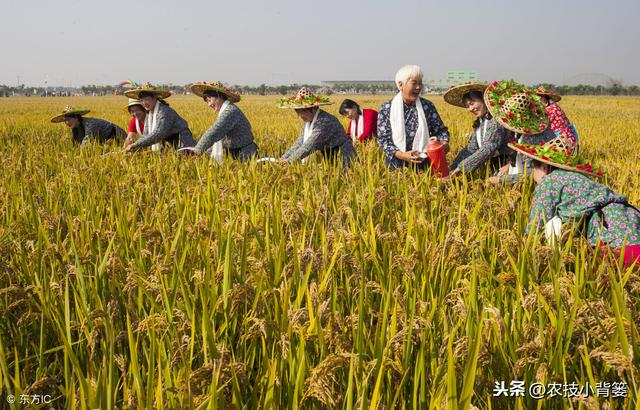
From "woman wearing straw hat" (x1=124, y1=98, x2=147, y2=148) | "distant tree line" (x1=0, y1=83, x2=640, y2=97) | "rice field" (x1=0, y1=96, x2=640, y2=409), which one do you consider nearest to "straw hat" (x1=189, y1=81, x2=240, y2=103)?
"woman wearing straw hat" (x1=124, y1=98, x2=147, y2=148)

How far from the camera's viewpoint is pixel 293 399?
109 centimetres

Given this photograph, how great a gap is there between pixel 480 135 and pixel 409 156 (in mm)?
606

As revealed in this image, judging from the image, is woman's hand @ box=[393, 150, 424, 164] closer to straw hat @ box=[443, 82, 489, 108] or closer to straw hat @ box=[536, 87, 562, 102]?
straw hat @ box=[443, 82, 489, 108]

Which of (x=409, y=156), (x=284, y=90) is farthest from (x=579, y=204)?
(x=284, y=90)

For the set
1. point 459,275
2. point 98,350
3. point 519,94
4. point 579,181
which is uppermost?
point 519,94

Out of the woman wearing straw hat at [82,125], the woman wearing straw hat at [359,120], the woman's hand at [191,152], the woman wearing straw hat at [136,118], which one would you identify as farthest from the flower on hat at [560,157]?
the woman wearing straw hat at [82,125]

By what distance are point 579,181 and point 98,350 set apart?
83.3 inches

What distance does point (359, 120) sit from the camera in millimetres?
6625

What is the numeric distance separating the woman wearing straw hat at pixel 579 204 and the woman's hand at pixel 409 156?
1.57m

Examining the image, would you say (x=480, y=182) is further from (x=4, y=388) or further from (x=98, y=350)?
(x=4, y=388)

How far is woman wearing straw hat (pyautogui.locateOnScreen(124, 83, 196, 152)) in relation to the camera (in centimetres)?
551

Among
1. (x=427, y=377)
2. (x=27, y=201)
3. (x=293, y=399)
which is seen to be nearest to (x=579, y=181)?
(x=427, y=377)

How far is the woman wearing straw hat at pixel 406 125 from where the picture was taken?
14.7 ft

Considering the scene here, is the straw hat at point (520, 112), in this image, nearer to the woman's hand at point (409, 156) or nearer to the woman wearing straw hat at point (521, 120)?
the woman wearing straw hat at point (521, 120)
